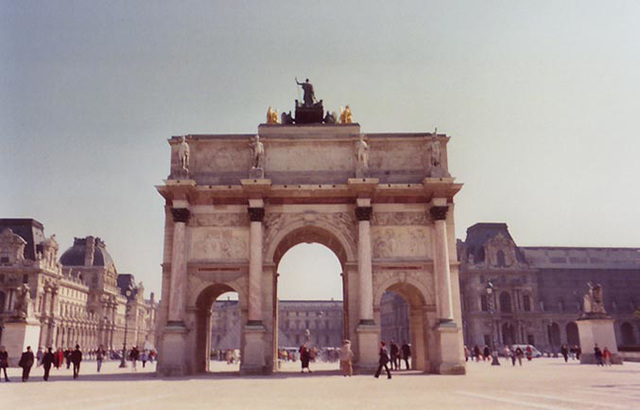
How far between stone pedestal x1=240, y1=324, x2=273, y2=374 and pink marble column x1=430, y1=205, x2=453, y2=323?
8.29 m

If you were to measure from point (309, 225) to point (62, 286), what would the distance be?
63911 millimetres

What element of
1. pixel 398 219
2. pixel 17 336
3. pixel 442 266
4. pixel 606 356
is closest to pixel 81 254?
pixel 17 336

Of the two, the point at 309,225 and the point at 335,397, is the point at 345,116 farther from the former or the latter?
the point at 335,397

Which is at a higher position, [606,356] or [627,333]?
[627,333]

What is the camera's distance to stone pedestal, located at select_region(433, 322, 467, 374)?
24.2 m

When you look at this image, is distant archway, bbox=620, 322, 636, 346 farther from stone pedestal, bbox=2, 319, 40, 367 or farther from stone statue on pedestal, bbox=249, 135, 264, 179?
stone pedestal, bbox=2, 319, 40, 367

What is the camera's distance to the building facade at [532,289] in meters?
77.6

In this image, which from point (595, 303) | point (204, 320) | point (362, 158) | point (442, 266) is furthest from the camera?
point (595, 303)

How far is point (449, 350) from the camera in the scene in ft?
80.7

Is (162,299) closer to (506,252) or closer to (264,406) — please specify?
(264,406)

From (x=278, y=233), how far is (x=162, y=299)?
639 cm

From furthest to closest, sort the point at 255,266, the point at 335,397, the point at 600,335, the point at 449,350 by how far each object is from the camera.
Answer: the point at 600,335, the point at 255,266, the point at 449,350, the point at 335,397

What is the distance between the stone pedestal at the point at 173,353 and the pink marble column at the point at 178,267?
476 mm

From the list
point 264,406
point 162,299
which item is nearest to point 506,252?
point 162,299
